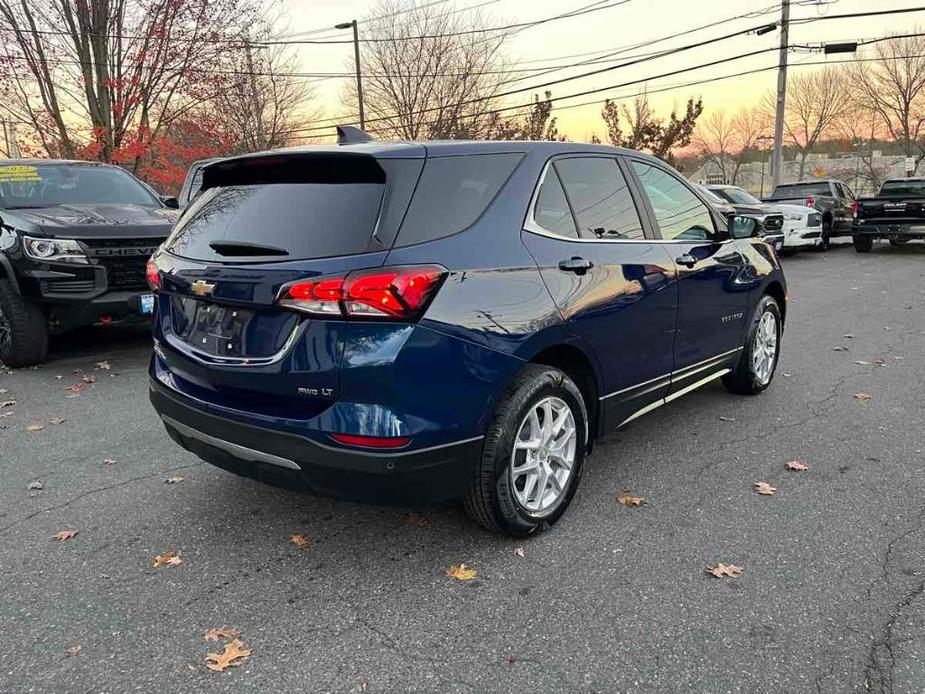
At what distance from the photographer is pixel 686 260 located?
13.3 ft

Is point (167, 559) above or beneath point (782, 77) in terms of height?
beneath

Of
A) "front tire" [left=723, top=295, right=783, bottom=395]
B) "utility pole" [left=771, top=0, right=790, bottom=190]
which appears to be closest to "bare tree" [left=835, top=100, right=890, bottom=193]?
"utility pole" [left=771, top=0, right=790, bottom=190]

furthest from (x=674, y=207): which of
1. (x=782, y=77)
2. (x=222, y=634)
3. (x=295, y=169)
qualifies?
(x=782, y=77)

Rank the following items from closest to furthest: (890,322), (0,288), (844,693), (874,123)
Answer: (844,693)
(0,288)
(890,322)
(874,123)

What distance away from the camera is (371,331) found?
2455 millimetres

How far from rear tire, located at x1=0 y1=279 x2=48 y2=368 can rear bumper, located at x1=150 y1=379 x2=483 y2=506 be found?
4.26m

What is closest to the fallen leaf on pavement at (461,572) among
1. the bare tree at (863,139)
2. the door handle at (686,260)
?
the door handle at (686,260)

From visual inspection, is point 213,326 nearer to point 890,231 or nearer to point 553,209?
point 553,209

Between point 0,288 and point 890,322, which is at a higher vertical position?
point 0,288

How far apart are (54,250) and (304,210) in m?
4.24

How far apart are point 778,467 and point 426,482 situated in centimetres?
236

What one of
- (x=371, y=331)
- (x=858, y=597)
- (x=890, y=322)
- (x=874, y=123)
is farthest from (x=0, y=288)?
(x=874, y=123)

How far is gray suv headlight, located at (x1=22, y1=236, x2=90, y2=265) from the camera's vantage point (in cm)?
584

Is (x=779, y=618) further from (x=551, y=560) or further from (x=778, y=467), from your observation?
(x=778, y=467)
